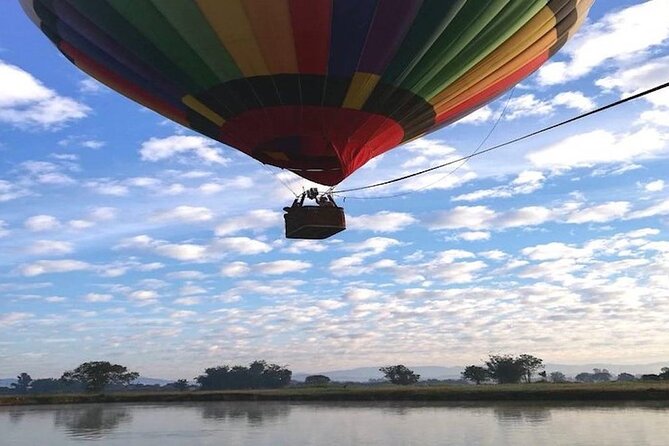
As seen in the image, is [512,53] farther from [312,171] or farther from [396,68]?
[312,171]

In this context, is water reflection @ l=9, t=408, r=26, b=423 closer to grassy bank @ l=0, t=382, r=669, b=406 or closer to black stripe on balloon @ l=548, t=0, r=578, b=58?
grassy bank @ l=0, t=382, r=669, b=406

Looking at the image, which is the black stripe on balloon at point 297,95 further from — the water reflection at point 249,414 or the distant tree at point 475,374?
the distant tree at point 475,374

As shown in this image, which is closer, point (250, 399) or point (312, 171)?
point (312, 171)

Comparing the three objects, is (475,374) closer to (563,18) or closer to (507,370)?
(507,370)

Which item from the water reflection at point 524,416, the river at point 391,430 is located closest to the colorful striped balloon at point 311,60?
the river at point 391,430

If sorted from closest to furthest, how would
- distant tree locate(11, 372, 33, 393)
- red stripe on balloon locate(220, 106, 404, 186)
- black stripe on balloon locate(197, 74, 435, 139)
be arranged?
black stripe on balloon locate(197, 74, 435, 139)
red stripe on balloon locate(220, 106, 404, 186)
distant tree locate(11, 372, 33, 393)

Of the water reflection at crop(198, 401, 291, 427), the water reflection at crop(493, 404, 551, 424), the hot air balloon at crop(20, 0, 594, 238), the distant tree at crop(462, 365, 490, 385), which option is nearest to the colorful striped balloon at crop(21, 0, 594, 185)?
the hot air balloon at crop(20, 0, 594, 238)

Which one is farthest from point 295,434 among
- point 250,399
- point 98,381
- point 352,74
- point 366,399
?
point 98,381

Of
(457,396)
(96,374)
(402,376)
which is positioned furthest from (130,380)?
(457,396)
